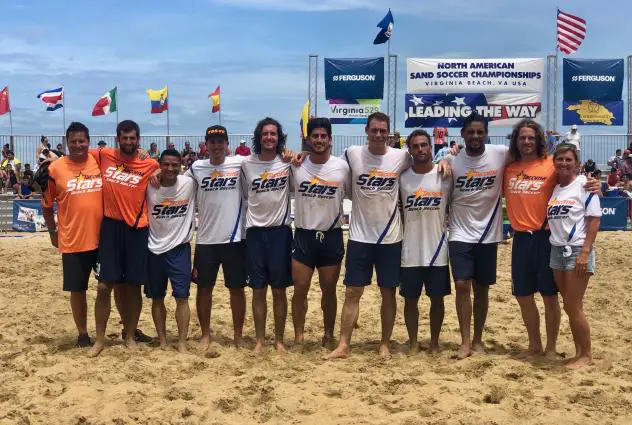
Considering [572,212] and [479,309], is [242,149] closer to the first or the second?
[479,309]

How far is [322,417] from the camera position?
13.4 feet

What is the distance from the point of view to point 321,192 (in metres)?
5.45

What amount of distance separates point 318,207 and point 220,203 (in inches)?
35.0

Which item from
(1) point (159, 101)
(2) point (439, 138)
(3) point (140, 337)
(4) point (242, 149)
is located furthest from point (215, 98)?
(3) point (140, 337)

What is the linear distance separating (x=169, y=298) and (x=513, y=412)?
17.7ft

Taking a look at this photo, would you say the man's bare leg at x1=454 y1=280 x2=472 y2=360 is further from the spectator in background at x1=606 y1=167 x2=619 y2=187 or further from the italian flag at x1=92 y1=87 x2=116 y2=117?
the italian flag at x1=92 y1=87 x2=116 y2=117

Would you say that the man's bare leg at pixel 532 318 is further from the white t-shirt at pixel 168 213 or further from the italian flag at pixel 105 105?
the italian flag at pixel 105 105

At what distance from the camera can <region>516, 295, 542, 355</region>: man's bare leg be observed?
5355 millimetres

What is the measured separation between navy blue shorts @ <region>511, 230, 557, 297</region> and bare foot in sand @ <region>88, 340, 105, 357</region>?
12.4 ft

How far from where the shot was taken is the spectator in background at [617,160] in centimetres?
1842

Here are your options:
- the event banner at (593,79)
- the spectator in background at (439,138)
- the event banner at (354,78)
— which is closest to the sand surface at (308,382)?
the spectator in background at (439,138)

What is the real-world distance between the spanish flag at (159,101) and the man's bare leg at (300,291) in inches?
705

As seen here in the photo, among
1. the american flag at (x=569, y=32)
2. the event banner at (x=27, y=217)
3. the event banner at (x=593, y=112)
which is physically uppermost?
the american flag at (x=569, y=32)

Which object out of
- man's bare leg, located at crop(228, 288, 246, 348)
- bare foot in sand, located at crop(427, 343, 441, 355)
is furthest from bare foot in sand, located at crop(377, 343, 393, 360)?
man's bare leg, located at crop(228, 288, 246, 348)
